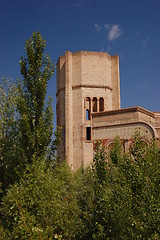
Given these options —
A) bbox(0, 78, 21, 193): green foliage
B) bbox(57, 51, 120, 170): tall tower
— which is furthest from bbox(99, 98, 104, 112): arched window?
bbox(0, 78, 21, 193): green foliage

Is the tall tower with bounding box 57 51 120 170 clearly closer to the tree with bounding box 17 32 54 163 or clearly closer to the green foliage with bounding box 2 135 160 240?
the tree with bounding box 17 32 54 163

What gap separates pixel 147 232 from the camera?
5727 mm

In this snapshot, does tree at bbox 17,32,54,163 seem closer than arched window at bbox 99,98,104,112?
Yes

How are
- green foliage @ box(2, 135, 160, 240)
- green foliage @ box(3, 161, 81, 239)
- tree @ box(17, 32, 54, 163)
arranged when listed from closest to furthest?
green foliage @ box(2, 135, 160, 240) → green foliage @ box(3, 161, 81, 239) → tree @ box(17, 32, 54, 163)

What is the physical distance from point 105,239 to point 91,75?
21935 mm

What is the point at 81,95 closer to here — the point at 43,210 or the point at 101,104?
the point at 101,104

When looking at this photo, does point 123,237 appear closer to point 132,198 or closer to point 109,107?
point 132,198

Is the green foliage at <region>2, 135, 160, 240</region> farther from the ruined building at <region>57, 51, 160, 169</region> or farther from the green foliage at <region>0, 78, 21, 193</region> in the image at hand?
the ruined building at <region>57, 51, 160, 169</region>

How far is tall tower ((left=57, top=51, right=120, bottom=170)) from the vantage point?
2561 centimetres

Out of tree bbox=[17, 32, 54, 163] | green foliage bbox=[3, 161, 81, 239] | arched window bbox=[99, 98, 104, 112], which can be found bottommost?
green foliage bbox=[3, 161, 81, 239]

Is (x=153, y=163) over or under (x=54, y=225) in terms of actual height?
over

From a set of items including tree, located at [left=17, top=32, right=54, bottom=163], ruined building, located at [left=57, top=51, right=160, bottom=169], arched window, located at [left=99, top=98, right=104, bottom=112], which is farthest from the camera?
arched window, located at [left=99, top=98, right=104, bottom=112]

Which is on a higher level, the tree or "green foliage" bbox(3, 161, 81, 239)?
the tree

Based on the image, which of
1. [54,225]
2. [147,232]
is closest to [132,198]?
[147,232]
